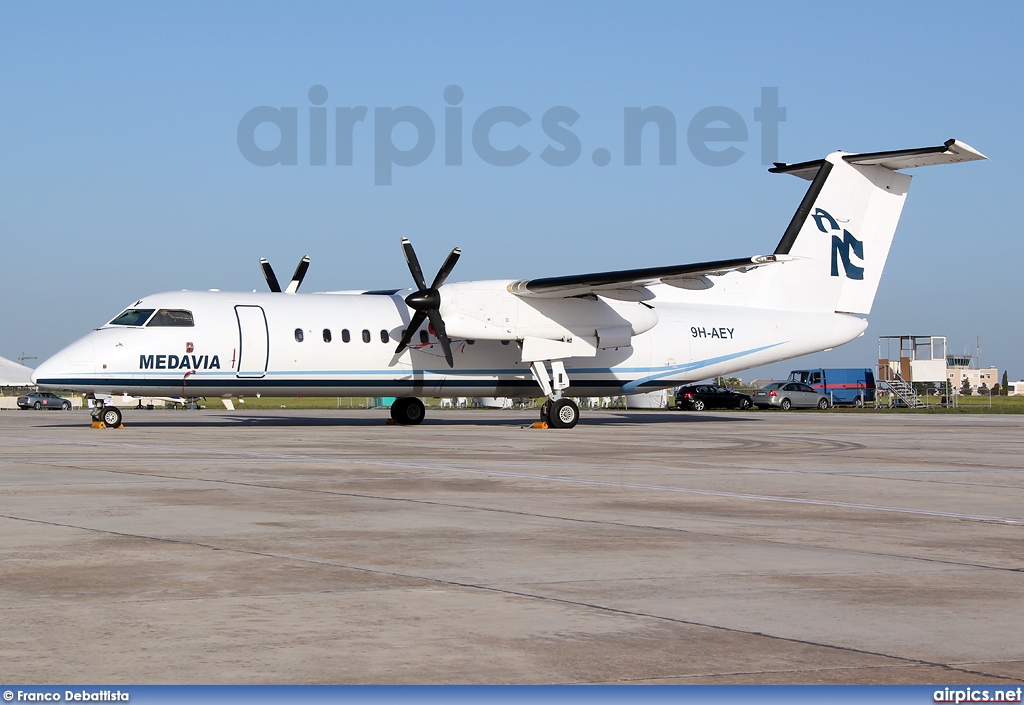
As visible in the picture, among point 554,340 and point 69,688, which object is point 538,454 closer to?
point 554,340

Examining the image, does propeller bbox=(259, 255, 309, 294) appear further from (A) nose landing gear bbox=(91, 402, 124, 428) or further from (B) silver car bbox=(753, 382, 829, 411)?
(B) silver car bbox=(753, 382, 829, 411)

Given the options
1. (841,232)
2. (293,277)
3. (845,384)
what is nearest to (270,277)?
(293,277)

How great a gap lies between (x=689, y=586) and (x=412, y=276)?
76.9 feet

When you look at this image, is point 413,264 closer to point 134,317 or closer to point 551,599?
point 134,317

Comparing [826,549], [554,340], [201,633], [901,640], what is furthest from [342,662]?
[554,340]

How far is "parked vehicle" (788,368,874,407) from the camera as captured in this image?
70188 mm

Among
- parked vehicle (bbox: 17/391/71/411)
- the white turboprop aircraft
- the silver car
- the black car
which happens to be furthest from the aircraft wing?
parked vehicle (bbox: 17/391/71/411)

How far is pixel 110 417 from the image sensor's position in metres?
28.6

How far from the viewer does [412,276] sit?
29.9 metres

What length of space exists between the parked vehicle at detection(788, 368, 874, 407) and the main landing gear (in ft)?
141

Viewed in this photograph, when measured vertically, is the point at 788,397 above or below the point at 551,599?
below

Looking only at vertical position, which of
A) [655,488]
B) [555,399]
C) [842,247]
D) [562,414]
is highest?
[842,247]

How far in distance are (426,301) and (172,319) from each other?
636 cm

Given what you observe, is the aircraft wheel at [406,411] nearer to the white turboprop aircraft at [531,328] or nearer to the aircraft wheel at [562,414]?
the white turboprop aircraft at [531,328]
